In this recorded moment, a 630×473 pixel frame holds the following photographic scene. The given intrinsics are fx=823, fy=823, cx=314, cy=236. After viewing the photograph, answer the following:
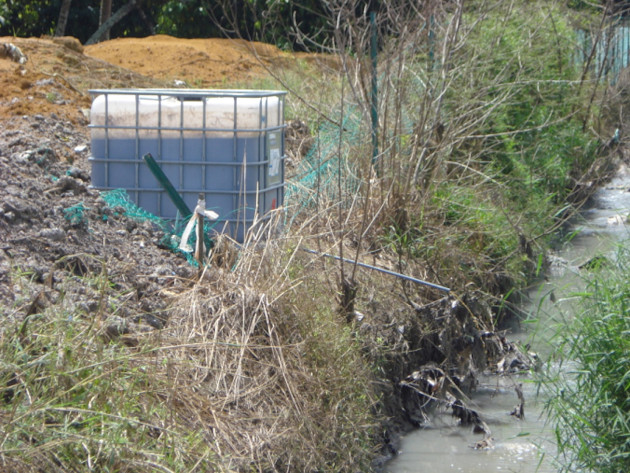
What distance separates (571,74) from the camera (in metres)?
10.9

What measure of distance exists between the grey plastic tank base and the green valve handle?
10cm

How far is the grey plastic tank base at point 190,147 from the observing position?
15.8 ft

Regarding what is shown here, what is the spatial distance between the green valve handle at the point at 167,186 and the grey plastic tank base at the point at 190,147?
10cm

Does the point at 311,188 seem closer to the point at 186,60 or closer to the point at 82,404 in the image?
the point at 82,404

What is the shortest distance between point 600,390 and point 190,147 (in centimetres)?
266

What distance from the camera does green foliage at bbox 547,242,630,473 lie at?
3.46 meters

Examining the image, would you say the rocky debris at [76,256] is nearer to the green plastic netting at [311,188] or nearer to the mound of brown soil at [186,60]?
the green plastic netting at [311,188]

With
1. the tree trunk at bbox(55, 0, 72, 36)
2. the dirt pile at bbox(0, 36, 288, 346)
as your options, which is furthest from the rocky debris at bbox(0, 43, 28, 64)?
the tree trunk at bbox(55, 0, 72, 36)

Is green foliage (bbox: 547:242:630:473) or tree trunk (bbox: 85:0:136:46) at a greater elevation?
tree trunk (bbox: 85:0:136:46)

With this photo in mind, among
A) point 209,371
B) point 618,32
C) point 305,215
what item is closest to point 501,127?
point 305,215

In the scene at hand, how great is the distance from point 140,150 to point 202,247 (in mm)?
1018

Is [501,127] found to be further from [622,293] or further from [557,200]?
[622,293]

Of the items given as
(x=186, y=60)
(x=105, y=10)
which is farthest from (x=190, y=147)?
(x=105, y=10)

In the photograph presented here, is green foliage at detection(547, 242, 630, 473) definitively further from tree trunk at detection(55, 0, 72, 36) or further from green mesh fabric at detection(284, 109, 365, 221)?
tree trunk at detection(55, 0, 72, 36)
